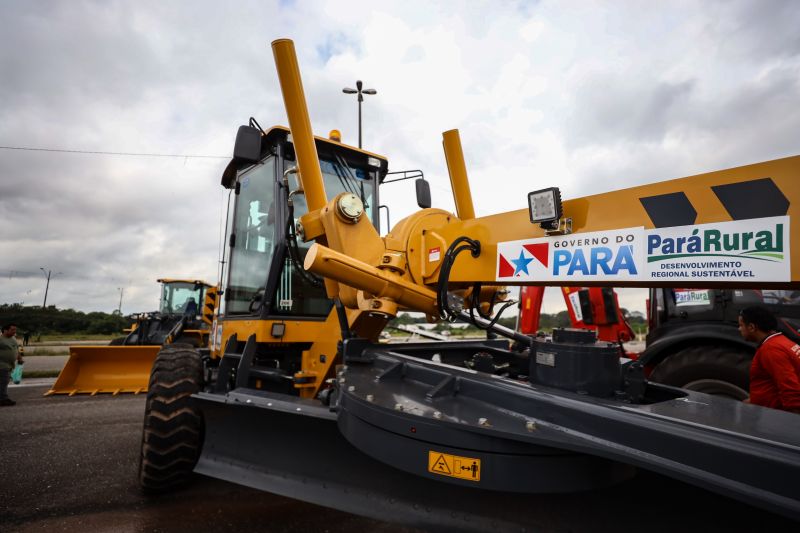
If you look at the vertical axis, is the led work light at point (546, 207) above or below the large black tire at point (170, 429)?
above

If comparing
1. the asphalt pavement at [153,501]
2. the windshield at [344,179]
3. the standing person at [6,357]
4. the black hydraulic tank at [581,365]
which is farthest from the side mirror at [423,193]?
the standing person at [6,357]

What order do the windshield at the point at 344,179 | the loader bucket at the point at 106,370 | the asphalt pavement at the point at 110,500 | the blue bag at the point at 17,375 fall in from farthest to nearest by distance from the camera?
the blue bag at the point at 17,375, the loader bucket at the point at 106,370, the windshield at the point at 344,179, the asphalt pavement at the point at 110,500

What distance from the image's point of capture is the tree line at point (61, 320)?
36844 millimetres

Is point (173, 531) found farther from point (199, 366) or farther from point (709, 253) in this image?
point (709, 253)

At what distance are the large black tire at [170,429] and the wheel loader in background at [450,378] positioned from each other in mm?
14

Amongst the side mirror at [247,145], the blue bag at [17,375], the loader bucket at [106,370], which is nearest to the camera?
the side mirror at [247,145]

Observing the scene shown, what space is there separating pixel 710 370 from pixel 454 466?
134 inches

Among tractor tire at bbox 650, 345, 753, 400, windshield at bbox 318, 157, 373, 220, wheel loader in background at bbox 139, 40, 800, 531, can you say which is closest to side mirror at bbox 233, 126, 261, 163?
wheel loader in background at bbox 139, 40, 800, 531

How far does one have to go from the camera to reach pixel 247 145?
9.93 ft

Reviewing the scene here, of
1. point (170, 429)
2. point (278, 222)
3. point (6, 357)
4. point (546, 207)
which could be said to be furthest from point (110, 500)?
point (6, 357)

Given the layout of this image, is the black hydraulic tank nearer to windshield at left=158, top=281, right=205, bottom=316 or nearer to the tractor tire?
the tractor tire

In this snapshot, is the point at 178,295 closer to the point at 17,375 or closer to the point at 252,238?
the point at 17,375

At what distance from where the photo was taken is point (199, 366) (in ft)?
11.1

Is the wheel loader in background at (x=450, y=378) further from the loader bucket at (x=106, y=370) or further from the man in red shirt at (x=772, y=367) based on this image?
the loader bucket at (x=106, y=370)
